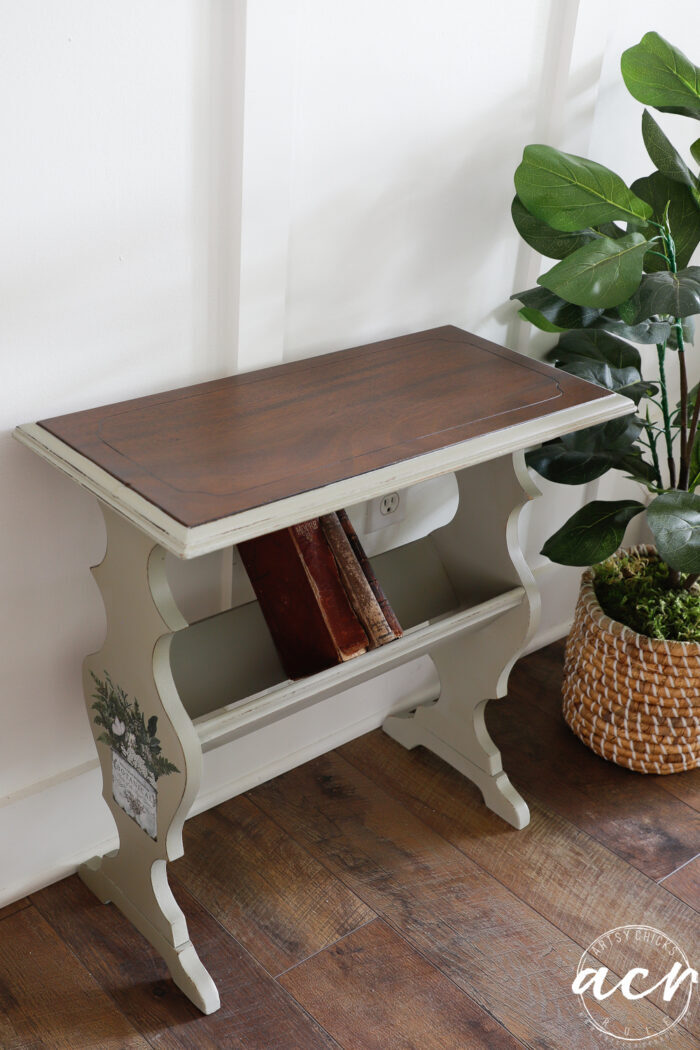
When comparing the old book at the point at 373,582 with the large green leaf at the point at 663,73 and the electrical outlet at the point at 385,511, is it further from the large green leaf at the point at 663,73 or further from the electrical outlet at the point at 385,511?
the large green leaf at the point at 663,73

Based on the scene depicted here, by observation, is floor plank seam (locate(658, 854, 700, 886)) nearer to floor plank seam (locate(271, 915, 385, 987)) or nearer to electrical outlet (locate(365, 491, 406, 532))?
floor plank seam (locate(271, 915, 385, 987))

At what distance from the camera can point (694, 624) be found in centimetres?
211

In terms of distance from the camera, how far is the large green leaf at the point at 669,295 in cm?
157

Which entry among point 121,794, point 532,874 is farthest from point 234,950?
point 532,874

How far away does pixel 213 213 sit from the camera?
1.56 meters

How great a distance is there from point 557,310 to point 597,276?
0.85 feet

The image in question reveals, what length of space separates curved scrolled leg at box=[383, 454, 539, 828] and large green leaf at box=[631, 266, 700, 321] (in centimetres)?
32

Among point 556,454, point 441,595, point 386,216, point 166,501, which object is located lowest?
point 441,595

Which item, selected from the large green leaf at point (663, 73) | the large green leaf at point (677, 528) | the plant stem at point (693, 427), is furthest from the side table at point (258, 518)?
the large green leaf at point (663, 73)

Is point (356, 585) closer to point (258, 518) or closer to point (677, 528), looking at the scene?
point (258, 518)

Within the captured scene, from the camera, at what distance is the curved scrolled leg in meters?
1.84

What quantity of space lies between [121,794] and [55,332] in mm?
714

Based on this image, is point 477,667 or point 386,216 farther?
point 477,667

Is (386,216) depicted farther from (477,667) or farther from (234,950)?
(234,950)
